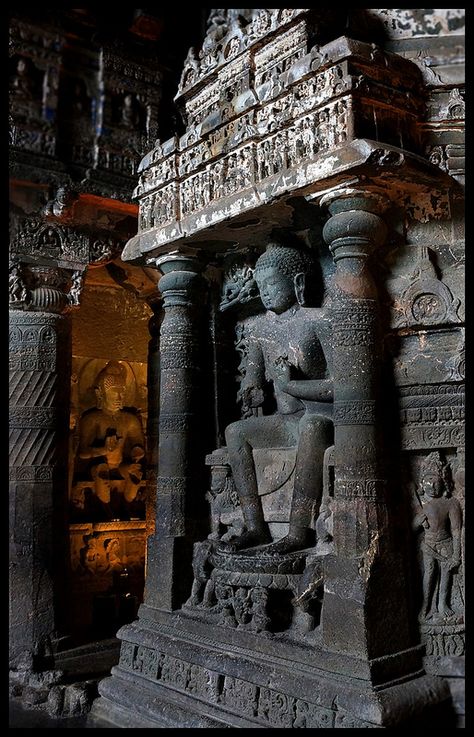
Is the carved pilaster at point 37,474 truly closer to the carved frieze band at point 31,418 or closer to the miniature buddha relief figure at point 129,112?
the carved frieze band at point 31,418

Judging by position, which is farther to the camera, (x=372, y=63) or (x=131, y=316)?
(x=131, y=316)

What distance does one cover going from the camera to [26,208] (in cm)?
618

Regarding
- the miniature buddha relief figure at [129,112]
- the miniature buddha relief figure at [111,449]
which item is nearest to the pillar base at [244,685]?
the miniature buddha relief figure at [111,449]

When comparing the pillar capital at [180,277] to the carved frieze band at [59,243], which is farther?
the carved frieze band at [59,243]

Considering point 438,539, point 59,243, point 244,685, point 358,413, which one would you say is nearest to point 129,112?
point 59,243

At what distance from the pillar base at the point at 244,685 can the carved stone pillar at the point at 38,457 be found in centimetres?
134

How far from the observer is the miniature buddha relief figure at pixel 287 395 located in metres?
4.18

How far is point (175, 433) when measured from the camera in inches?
195

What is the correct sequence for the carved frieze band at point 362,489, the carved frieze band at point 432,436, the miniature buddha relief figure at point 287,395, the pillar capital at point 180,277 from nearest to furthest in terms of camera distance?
the carved frieze band at point 362,489 → the carved frieze band at point 432,436 → the miniature buddha relief figure at point 287,395 → the pillar capital at point 180,277

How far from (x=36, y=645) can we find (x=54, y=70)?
17.5ft

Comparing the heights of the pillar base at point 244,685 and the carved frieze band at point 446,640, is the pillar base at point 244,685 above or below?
below

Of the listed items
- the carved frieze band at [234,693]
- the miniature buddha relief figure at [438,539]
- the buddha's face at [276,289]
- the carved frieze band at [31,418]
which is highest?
the buddha's face at [276,289]
